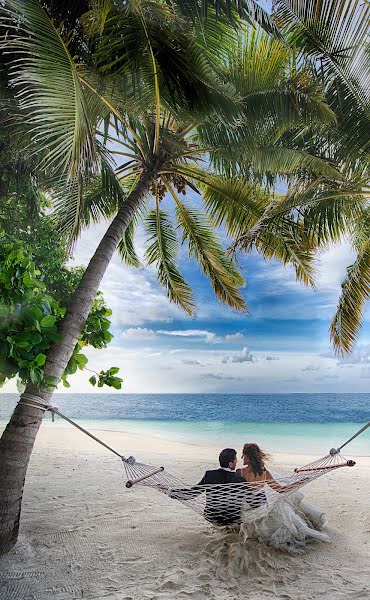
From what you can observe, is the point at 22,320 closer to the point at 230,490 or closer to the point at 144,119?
the point at 230,490

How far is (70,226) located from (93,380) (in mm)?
1564

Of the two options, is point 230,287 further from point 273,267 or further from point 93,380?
point 273,267

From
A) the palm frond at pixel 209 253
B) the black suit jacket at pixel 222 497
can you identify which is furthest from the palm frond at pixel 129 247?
the black suit jacket at pixel 222 497

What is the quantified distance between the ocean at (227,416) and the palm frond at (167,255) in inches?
495

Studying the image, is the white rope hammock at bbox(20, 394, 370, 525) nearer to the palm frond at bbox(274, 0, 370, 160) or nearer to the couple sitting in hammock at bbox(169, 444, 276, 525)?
the couple sitting in hammock at bbox(169, 444, 276, 525)

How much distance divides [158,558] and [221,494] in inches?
19.0

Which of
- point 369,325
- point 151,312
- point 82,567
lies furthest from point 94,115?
point 369,325

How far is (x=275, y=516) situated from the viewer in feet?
8.15

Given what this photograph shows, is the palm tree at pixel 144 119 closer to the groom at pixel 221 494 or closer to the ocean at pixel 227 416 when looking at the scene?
the groom at pixel 221 494

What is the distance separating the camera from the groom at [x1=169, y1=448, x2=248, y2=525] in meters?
2.25

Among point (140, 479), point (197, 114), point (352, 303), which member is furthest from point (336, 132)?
point (140, 479)

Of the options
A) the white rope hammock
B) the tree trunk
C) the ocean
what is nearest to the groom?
the white rope hammock

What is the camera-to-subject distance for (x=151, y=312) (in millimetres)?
30375

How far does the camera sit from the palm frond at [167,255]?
5.00 meters
